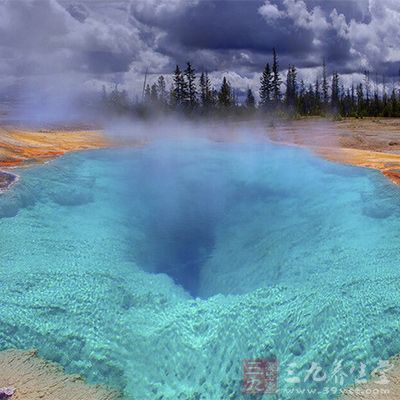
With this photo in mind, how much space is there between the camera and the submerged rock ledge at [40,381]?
4590mm

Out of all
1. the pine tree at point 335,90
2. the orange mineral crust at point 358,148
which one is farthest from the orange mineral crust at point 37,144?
the pine tree at point 335,90

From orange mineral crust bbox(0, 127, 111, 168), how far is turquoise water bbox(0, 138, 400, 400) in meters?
1.29

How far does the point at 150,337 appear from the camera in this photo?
18.1ft

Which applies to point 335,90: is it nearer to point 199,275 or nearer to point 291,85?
point 291,85

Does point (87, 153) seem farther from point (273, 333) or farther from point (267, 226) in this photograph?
point (273, 333)

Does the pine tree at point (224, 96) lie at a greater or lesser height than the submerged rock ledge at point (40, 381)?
greater

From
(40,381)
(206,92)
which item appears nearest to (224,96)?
(206,92)

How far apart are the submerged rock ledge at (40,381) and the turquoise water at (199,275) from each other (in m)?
0.15

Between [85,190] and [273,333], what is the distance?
714cm

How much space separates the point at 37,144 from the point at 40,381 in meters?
12.3

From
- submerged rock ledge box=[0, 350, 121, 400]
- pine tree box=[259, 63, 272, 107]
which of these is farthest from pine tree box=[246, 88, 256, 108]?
submerged rock ledge box=[0, 350, 121, 400]

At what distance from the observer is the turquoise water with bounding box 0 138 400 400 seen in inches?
201

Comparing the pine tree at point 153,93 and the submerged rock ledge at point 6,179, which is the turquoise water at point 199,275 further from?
the pine tree at point 153,93

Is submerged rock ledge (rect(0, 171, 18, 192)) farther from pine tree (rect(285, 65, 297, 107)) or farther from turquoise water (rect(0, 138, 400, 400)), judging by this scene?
pine tree (rect(285, 65, 297, 107))
